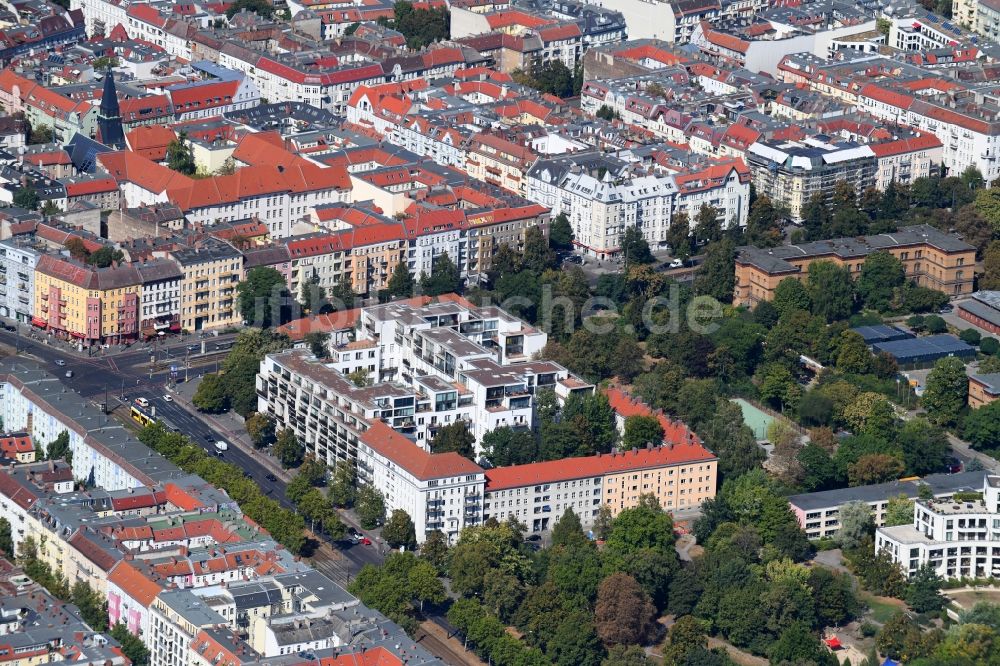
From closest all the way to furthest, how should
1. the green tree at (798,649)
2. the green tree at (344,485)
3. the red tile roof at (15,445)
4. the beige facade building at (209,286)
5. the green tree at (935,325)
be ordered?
1. the green tree at (798,649)
2. the green tree at (344,485)
3. the red tile roof at (15,445)
4. the beige facade building at (209,286)
5. the green tree at (935,325)

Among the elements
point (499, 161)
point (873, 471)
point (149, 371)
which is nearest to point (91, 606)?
point (149, 371)

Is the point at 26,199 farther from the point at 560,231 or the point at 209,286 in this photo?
the point at 560,231

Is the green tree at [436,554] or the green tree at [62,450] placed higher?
the green tree at [62,450]

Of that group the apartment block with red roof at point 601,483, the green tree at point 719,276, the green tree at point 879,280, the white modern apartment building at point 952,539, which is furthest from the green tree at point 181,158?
the white modern apartment building at point 952,539

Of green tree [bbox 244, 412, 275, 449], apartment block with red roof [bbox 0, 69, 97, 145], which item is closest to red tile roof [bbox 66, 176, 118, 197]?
apartment block with red roof [bbox 0, 69, 97, 145]

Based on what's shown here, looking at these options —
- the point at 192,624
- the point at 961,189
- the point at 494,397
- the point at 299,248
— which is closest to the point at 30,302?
the point at 299,248

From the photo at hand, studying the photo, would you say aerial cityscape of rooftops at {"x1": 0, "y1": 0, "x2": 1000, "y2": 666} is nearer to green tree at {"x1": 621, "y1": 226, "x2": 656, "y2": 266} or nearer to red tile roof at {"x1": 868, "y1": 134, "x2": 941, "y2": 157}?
red tile roof at {"x1": 868, "y1": 134, "x2": 941, "y2": 157}

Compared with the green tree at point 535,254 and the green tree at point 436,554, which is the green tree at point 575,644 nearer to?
the green tree at point 436,554
